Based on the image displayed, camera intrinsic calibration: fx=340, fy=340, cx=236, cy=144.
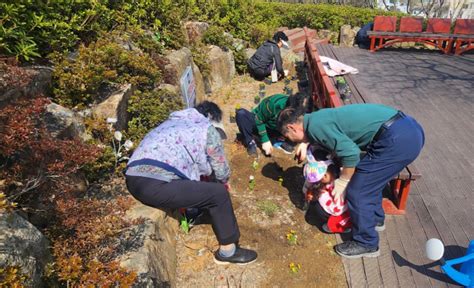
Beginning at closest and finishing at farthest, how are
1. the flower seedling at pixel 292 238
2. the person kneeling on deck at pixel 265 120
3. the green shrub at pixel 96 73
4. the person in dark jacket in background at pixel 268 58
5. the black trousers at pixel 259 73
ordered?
the flower seedling at pixel 292 238 < the green shrub at pixel 96 73 < the person kneeling on deck at pixel 265 120 < the person in dark jacket in background at pixel 268 58 < the black trousers at pixel 259 73

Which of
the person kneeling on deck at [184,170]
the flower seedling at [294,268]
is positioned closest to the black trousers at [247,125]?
the person kneeling on deck at [184,170]

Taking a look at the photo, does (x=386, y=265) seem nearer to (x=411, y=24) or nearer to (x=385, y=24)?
(x=385, y=24)

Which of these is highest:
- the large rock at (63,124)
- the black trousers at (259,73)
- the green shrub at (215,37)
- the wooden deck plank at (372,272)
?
the large rock at (63,124)

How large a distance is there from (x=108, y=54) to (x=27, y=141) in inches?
89.7

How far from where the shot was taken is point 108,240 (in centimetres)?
251

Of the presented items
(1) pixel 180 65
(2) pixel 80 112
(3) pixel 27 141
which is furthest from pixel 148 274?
(1) pixel 180 65

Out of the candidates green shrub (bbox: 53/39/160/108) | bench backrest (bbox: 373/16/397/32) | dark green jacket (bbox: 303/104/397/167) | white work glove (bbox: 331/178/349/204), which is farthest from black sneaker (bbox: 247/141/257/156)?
bench backrest (bbox: 373/16/397/32)

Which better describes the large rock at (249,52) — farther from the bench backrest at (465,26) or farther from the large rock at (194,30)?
the bench backrest at (465,26)

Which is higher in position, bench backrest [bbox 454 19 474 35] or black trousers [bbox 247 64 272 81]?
bench backrest [bbox 454 19 474 35]

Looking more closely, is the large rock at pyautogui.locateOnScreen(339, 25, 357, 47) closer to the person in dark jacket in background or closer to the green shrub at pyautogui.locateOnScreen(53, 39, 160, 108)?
the person in dark jacket in background

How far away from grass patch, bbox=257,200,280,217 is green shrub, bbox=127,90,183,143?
1591 millimetres

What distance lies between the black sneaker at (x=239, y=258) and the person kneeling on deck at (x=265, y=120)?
1.82 metres

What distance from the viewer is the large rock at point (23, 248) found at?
5.46 ft

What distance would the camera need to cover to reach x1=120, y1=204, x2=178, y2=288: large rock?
2375 mm
